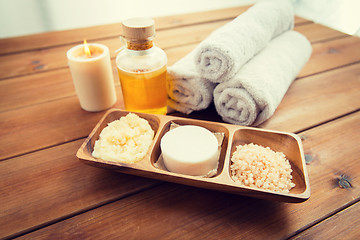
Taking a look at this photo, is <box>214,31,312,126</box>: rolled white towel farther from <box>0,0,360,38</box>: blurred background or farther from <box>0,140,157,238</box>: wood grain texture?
<box>0,0,360,38</box>: blurred background

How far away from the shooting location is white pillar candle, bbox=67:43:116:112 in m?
0.57

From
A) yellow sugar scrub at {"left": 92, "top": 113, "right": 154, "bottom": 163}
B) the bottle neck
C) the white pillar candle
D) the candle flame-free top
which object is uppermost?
the bottle neck

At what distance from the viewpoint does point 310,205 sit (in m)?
0.44

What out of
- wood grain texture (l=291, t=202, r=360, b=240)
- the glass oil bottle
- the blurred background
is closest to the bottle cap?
the glass oil bottle

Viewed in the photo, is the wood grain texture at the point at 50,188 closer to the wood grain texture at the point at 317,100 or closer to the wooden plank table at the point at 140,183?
the wooden plank table at the point at 140,183

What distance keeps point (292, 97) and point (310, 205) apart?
32cm

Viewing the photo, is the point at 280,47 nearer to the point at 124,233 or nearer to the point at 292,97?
the point at 292,97

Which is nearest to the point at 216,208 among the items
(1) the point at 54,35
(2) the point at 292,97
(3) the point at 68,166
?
(3) the point at 68,166

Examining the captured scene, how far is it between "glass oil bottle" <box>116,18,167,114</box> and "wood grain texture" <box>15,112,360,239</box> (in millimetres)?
194

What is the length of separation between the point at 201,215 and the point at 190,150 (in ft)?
0.34

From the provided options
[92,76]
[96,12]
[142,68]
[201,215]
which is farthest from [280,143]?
[96,12]

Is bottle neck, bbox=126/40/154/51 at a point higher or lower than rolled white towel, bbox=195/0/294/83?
higher

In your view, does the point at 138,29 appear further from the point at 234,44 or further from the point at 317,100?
the point at 317,100

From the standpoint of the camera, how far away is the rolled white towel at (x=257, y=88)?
0.53 meters
